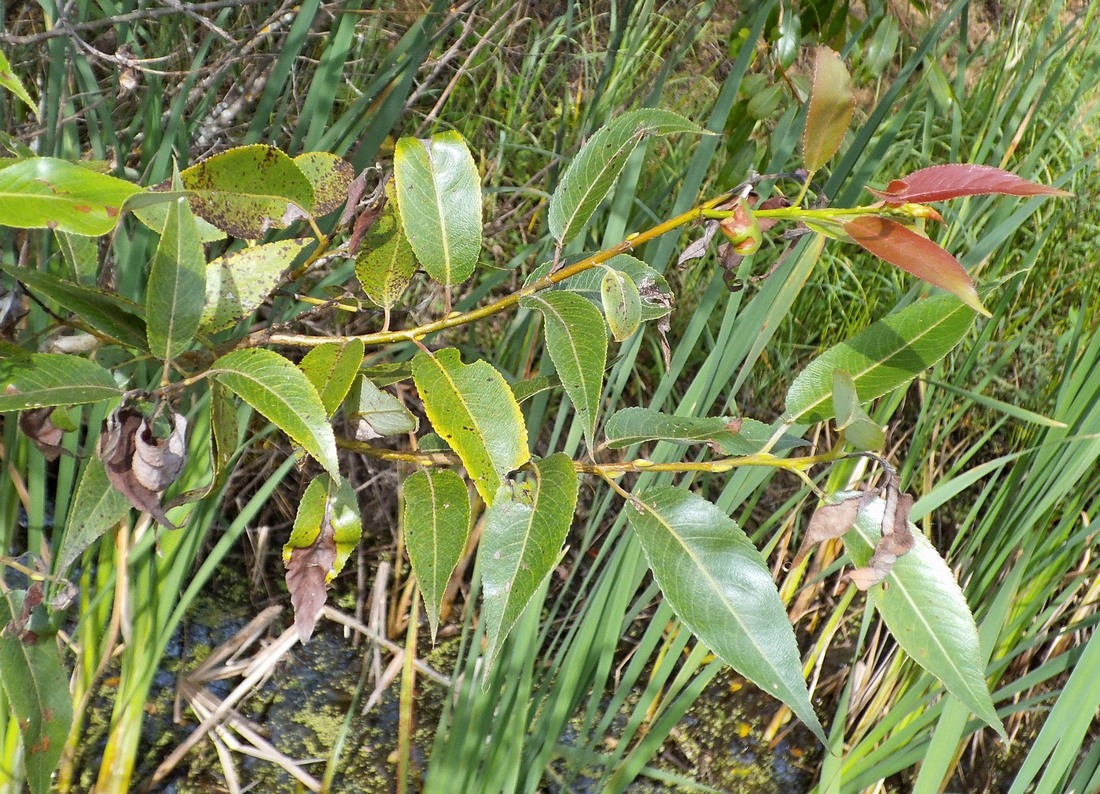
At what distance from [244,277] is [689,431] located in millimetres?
220

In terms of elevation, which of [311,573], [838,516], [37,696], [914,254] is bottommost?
[37,696]

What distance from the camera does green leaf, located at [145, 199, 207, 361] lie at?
0.37 m

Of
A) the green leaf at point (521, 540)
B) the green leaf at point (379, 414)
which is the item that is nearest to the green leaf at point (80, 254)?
the green leaf at point (379, 414)

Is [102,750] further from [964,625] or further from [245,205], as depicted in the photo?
[964,625]

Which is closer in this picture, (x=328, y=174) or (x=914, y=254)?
(x=914, y=254)

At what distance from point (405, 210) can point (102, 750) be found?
0.95 meters

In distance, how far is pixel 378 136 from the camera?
1.90ft

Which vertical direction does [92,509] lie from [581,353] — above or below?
below

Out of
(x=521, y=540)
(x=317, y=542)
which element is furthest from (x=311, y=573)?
(x=521, y=540)

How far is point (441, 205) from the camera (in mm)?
443

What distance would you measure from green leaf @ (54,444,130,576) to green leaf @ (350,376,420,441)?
0.12 meters

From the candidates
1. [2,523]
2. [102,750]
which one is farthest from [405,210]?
[102,750]

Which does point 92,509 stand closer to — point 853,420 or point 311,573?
point 311,573

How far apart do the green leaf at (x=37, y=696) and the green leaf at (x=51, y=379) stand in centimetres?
17
